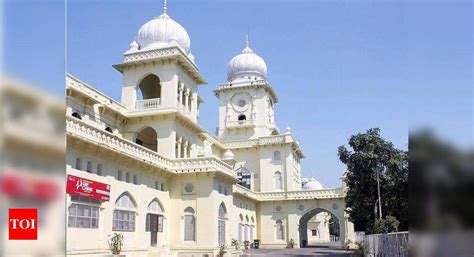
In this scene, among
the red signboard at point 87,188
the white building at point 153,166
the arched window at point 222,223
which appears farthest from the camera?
the arched window at point 222,223

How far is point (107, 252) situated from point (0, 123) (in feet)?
52.3

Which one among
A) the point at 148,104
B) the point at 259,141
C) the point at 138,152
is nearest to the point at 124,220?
the point at 138,152

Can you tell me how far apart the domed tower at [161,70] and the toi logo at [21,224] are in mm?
21255

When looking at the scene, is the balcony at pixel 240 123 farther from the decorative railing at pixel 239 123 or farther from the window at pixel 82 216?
the window at pixel 82 216

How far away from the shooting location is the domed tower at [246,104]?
41906 millimetres

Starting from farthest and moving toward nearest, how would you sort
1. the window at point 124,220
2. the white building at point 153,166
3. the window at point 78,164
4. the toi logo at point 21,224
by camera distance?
1. the window at point 124,220
2. the white building at point 153,166
3. the window at point 78,164
4. the toi logo at point 21,224

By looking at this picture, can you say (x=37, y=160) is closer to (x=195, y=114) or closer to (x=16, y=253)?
(x=16, y=253)

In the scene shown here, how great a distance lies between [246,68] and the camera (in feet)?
147

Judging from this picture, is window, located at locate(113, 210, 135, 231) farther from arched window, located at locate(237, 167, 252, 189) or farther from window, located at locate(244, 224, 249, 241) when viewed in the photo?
arched window, located at locate(237, 167, 252, 189)

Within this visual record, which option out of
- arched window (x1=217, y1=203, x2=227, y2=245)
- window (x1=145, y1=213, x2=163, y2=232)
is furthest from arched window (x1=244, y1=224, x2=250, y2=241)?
window (x1=145, y1=213, x2=163, y2=232)

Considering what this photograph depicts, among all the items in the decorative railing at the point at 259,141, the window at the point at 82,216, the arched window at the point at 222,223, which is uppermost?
the decorative railing at the point at 259,141

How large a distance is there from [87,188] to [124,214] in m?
3.22

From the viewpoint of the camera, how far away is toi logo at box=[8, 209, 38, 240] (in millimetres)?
2641

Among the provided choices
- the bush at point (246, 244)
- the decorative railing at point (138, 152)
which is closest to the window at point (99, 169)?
the decorative railing at point (138, 152)
